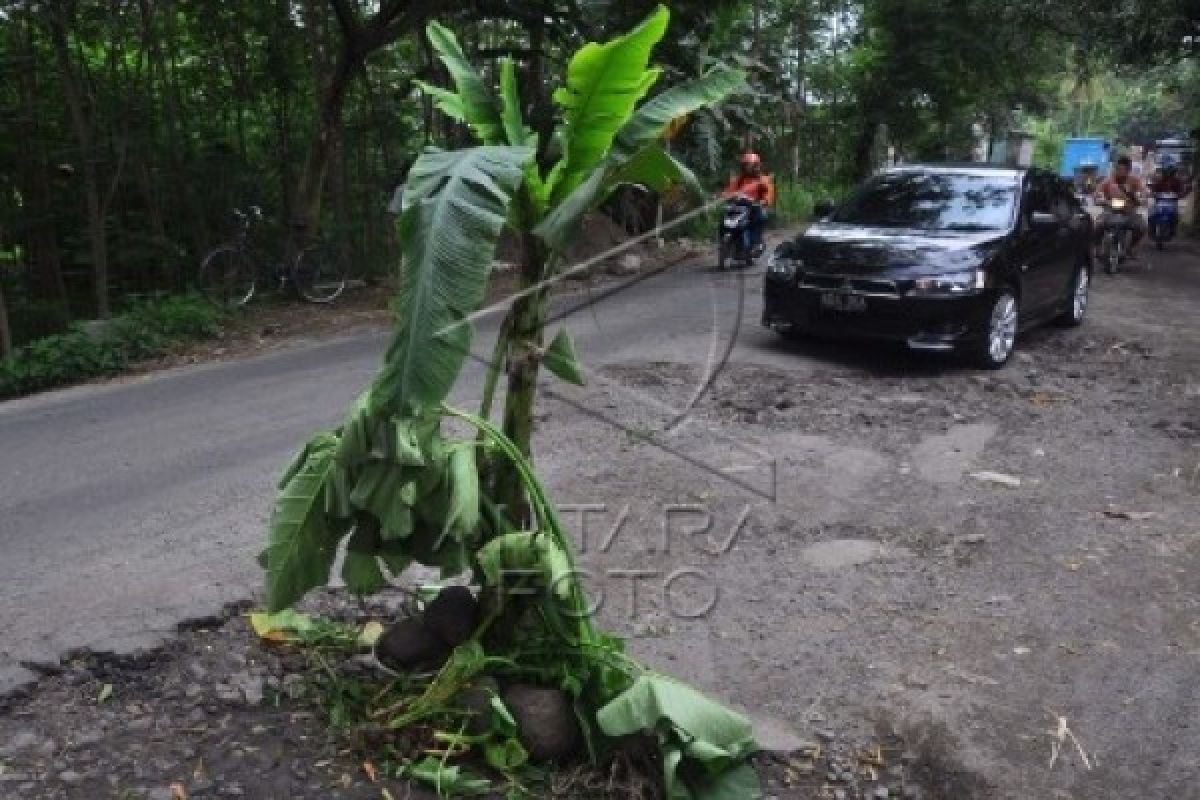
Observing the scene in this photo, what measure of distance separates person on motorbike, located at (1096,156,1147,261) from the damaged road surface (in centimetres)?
714

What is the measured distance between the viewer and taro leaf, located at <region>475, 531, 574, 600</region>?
11.1 feet

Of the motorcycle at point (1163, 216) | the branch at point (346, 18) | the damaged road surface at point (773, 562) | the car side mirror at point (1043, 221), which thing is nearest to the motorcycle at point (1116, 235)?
the motorcycle at point (1163, 216)

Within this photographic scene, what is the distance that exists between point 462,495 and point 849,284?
6566 mm

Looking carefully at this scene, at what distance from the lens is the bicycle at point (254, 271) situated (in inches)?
487

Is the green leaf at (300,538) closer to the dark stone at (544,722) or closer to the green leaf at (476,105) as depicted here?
the dark stone at (544,722)

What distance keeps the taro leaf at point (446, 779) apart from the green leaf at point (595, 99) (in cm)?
185

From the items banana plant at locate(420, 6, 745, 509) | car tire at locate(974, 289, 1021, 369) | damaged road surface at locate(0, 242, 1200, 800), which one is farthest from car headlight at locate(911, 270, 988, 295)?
banana plant at locate(420, 6, 745, 509)

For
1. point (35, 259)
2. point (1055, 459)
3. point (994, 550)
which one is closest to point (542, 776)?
point (994, 550)

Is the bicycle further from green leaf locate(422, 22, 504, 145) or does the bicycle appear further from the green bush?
green leaf locate(422, 22, 504, 145)

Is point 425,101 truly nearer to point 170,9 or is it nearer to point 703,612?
point 170,9

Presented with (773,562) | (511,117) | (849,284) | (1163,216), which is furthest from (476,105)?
(1163,216)

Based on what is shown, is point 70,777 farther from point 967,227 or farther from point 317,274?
point 317,274

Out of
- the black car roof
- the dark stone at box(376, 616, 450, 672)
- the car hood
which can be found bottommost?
the dark stone at box(376, 616, 450, 672)

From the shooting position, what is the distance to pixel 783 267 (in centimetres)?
979
